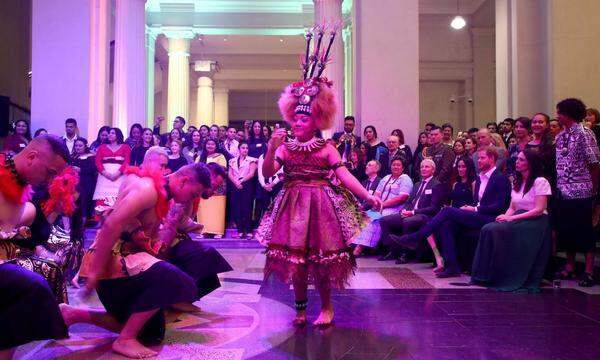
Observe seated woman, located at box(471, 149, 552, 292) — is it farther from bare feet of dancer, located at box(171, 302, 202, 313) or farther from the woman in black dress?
the woman in black dress

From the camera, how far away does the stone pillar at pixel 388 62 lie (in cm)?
960

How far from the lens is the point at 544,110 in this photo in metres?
9.62

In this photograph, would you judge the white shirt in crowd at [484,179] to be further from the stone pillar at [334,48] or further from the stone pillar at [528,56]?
the stone pillar at [334,48]

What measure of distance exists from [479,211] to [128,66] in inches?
341

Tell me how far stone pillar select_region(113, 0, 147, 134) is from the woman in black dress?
2954 millimetres

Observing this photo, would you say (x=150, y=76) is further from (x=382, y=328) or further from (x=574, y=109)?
(x=382, y=328)

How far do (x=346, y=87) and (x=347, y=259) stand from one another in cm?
1150

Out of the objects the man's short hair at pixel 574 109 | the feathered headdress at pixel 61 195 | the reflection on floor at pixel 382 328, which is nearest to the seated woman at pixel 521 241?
the reflection on floor at pixel 382 328

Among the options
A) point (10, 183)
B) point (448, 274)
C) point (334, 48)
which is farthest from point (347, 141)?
point (10, 183)

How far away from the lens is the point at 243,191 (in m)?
8.64

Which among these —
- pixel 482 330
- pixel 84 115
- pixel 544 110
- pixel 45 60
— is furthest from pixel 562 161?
pixel 45 60

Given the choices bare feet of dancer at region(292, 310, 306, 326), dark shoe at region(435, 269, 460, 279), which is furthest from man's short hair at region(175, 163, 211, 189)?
dark shoe at region(435, 269, 460, 279)

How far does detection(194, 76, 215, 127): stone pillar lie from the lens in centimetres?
2098

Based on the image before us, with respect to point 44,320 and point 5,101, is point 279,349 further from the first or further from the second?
point 5,101
